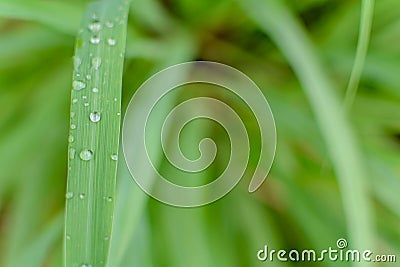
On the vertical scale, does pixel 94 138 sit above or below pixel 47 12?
below

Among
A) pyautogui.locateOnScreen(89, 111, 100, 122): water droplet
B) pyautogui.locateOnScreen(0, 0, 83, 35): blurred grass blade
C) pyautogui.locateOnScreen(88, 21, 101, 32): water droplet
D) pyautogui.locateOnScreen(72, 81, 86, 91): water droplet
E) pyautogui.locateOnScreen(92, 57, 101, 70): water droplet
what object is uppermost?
pyautogui.locateOnScreen(0, 0, 83, 35): blurred grass blade

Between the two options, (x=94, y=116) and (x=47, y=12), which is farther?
(x=47, y=12)

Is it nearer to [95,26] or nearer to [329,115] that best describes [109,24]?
[95,26]

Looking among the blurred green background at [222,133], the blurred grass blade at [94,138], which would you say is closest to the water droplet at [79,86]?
the blurred grass blade at [94,138]

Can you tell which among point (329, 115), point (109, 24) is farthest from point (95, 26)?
point (329, 115)

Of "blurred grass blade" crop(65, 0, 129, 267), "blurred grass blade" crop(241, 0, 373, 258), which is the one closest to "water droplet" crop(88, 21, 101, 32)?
"blurred grass blade" crop(65, 0, 129, 267)

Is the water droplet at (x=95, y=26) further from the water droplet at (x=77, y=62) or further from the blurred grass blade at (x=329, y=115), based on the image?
the blurred grass blade at (x=329, y=115)

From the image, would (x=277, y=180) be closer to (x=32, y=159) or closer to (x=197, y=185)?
(x=197, y=185)

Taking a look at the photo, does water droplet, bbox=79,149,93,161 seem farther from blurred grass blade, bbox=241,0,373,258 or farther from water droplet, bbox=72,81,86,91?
blurred grass blade, bbox=241,0,373,258
